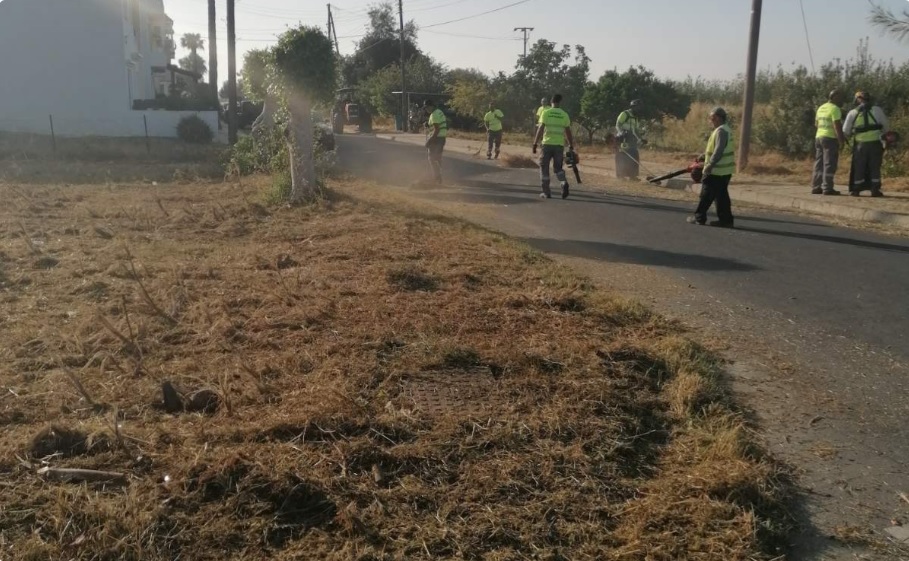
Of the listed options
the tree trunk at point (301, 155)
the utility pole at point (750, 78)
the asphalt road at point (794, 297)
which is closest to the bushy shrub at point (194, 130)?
the asphalt road at point (794, 297)

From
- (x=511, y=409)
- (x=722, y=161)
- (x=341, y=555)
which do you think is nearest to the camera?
(x=341, y=555)

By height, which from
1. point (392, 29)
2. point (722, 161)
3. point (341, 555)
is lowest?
point (341, 555)

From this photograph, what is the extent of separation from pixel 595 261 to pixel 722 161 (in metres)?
3.08

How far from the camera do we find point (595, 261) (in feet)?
30.4

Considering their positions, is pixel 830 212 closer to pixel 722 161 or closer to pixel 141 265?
pixel 722 161

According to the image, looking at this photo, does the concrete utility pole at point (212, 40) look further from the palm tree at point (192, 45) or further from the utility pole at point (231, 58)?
the palm tree at point (192, 45)

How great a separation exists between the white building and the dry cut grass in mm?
28530

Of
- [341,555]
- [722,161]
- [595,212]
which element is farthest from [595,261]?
[341,555]

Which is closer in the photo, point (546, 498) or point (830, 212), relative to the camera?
point (546, 498)

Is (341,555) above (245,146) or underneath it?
underneath

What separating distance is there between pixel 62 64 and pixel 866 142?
31.4 m

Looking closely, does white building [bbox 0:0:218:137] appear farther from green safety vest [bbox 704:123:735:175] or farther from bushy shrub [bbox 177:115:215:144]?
green safety vest [bbox 704:123:735:175]

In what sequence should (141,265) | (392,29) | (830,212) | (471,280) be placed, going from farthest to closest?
(392,29) < (830,212) < (141,265) < (471,280)

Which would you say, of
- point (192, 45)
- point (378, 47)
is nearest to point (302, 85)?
point (378, 47)
